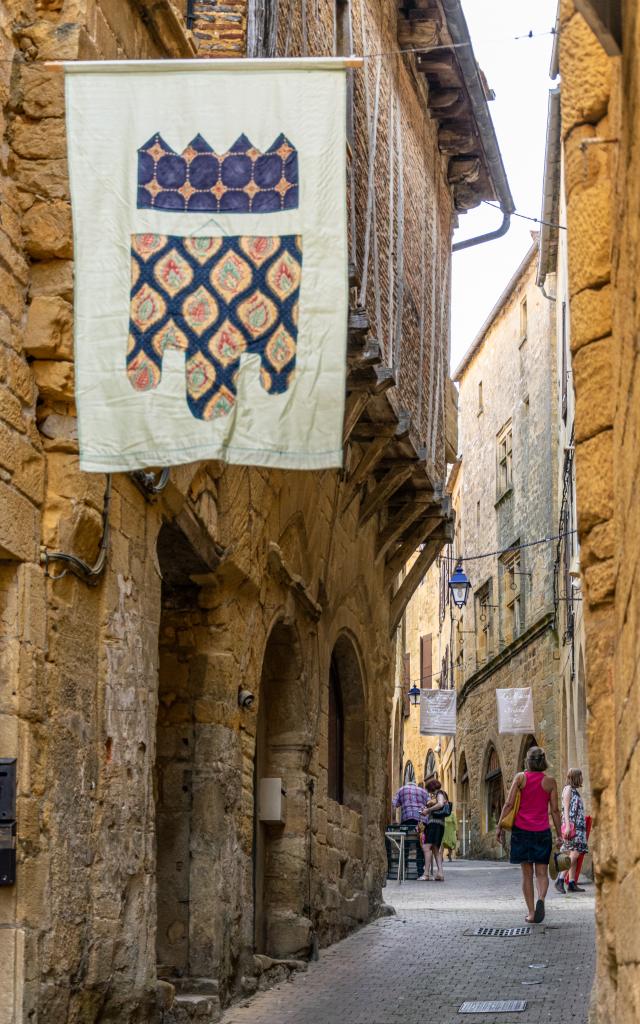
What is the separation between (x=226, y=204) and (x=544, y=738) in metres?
22.1

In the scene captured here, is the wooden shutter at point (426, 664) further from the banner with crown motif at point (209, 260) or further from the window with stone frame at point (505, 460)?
the banner with crown motif at point (209, 260)

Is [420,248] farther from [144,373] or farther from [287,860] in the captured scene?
[144,373]


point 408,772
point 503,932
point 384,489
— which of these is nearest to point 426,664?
point 408,772

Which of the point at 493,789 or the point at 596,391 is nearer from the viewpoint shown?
the point at 596,391

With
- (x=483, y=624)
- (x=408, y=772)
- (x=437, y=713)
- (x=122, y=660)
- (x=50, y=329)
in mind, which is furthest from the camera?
(x=408, y=772)

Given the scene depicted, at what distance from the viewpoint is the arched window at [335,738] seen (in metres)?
13.3

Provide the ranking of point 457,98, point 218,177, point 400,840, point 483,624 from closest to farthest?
point 218,177 → point 457,98 → point 400,840 → point 483,624

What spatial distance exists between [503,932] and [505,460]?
21803 millimetres

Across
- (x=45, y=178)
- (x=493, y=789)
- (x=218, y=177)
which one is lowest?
(x=493, y=789)

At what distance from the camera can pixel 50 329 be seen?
6.29 m

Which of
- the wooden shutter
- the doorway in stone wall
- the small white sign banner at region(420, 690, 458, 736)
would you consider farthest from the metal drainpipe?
the wooden shutter

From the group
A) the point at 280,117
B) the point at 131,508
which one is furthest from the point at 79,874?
the point at 280,117

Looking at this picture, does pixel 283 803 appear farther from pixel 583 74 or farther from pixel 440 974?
pixel 583 74

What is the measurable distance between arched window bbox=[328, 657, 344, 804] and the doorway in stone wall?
4635mm
